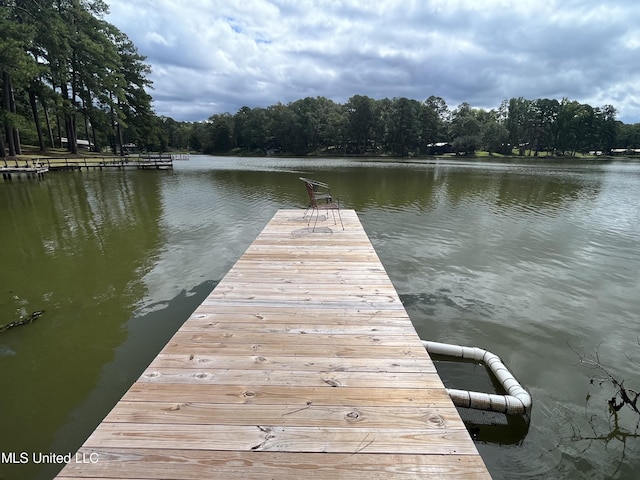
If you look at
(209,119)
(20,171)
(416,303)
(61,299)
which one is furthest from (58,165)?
Answer: (209,119)

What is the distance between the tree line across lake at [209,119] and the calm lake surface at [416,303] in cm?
2367

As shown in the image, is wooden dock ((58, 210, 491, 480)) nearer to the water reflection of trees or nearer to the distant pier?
the water reflection of trees

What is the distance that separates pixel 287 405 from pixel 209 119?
4596 inches

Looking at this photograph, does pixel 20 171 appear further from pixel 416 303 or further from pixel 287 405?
pixel 287 405

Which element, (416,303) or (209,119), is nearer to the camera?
(416,303)

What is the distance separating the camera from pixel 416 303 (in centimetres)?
562

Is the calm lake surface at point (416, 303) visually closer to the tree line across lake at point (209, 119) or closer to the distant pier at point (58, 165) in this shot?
the distant pier at point (58, 165)

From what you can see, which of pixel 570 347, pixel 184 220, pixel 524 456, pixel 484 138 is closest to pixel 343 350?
pixel 524 456

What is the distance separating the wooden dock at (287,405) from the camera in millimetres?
1687

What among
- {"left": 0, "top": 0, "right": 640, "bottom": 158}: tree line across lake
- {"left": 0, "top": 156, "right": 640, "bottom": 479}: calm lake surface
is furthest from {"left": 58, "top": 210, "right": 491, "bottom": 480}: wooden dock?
{"left": 0, "top": 0, "right": 640, "bottom": 158}: tree line across lake

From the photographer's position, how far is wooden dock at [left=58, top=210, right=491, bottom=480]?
1687 mm

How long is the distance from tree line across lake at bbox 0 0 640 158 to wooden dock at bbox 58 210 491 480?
3022 cm

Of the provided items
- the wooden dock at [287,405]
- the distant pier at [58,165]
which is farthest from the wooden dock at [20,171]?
the wooden dock at [287,405]

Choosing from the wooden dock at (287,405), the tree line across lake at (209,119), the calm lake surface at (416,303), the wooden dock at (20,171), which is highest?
the tree line across lake at (209,119)
